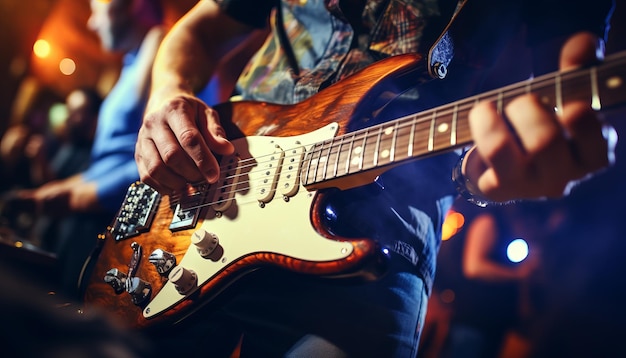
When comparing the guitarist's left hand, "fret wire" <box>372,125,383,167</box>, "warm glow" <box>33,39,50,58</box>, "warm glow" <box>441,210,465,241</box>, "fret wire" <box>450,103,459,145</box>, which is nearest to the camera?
the guitarist's left hand

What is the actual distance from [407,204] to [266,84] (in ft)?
2.44

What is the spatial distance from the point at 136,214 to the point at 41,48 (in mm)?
5717

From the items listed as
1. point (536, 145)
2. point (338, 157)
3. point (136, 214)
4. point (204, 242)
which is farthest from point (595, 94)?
point (136, 214)

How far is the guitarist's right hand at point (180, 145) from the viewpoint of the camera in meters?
1.17

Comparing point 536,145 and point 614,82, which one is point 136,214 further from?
point 614,82

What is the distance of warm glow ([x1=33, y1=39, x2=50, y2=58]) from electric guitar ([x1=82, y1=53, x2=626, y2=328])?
5586 millimetres

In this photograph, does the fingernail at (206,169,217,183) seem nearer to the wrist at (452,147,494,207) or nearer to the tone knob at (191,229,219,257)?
the tone knob at (191,229,219,257)

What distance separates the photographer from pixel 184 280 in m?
1.09

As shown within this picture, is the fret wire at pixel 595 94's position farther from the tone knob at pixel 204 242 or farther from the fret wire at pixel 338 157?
the tone knob at pixel 204 242

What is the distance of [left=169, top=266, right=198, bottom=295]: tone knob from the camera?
1.09m

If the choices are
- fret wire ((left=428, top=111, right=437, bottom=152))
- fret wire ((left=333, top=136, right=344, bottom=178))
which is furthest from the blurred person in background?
fret wire ((left=428, top=111, right=437, bottom=152))

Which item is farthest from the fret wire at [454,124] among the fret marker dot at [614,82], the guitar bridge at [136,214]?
the guitar bridge at [136,214]

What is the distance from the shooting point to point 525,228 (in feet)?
9.35

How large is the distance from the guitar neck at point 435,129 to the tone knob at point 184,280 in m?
0.42
